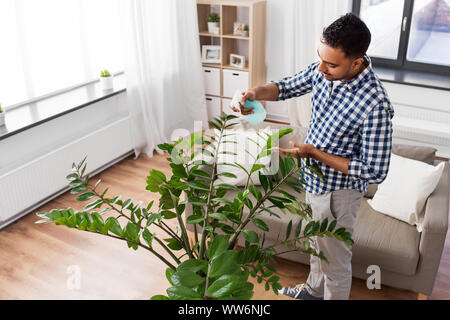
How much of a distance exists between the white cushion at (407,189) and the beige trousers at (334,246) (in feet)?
1.83

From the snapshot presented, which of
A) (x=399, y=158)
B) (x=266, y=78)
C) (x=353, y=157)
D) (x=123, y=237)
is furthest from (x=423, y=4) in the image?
(x=123, y=237)

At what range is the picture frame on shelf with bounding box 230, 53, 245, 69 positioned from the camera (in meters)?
4.38

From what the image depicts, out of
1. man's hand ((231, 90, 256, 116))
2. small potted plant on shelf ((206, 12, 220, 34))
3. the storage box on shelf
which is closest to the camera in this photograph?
man's hand ((231, 90, 256, 116))

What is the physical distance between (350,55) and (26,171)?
2327mm

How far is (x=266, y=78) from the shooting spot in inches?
182

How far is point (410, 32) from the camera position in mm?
4074

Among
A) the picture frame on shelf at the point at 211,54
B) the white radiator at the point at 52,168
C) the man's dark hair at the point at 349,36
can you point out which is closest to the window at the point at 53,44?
the white radiator at the point at 52,168

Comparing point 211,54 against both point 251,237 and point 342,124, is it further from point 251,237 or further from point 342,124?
point 251,237

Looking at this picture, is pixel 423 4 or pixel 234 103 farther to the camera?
pixel 423 4

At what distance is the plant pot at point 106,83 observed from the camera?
143 inches

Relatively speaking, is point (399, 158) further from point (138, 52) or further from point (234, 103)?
point (138, 52)

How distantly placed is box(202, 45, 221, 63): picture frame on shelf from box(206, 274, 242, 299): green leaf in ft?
12.5

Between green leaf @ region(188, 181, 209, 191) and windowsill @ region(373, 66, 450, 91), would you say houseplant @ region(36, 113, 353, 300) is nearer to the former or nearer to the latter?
green leaf @ region(188, 181, 209, 191)

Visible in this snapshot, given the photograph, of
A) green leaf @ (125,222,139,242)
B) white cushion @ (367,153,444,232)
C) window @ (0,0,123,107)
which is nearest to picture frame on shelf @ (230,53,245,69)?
window @ (0,0,123,107)
